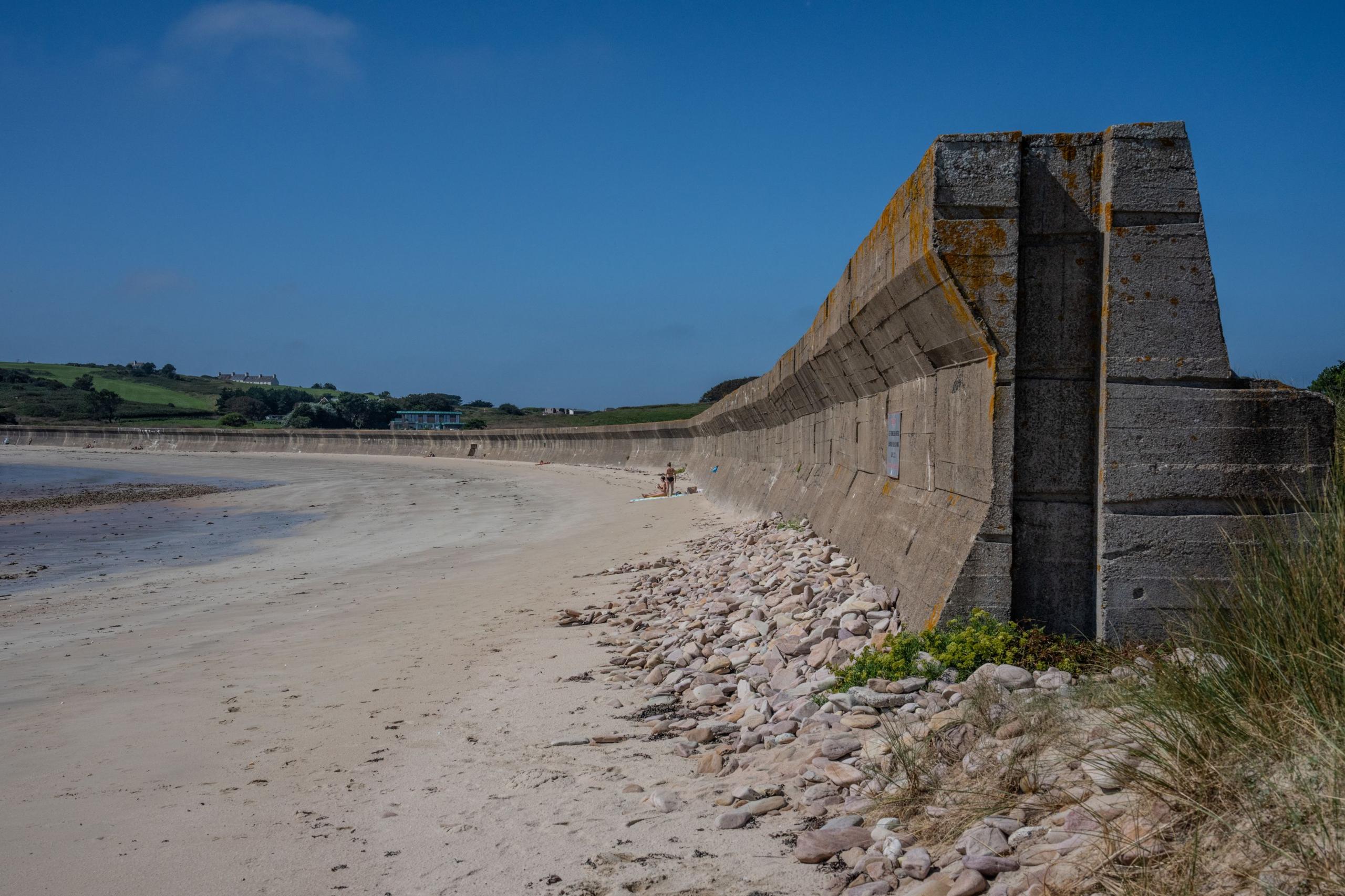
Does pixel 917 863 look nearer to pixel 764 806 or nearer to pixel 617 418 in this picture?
pixel 764 806

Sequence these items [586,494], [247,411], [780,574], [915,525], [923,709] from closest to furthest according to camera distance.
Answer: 1. [923,709]
2. [915,525]
3. [780,574]
4. [586,494]
5. [247,411]

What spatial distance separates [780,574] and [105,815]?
178 inches

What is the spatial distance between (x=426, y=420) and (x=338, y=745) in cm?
9837

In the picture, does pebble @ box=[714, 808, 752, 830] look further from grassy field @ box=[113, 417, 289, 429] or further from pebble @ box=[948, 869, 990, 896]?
grassy field @ box=[113, 417, 289, 429]

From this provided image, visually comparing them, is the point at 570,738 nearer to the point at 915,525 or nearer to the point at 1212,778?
the point at 915,525

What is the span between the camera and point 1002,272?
187 inches

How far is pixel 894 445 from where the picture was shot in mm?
6512

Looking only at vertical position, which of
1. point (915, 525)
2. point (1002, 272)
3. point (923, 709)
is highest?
point (1002, 272)

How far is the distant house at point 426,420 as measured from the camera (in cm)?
9377

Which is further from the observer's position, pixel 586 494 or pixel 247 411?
pixel 247 411

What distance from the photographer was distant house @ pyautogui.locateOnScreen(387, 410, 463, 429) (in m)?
93.8

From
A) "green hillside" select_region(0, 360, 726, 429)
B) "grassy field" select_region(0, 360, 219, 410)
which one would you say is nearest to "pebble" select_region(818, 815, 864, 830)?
"green hillside" select_region(0, 360, 726, 429)

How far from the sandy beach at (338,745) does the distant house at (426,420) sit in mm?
81348

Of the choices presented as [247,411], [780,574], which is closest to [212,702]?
[780,574]
